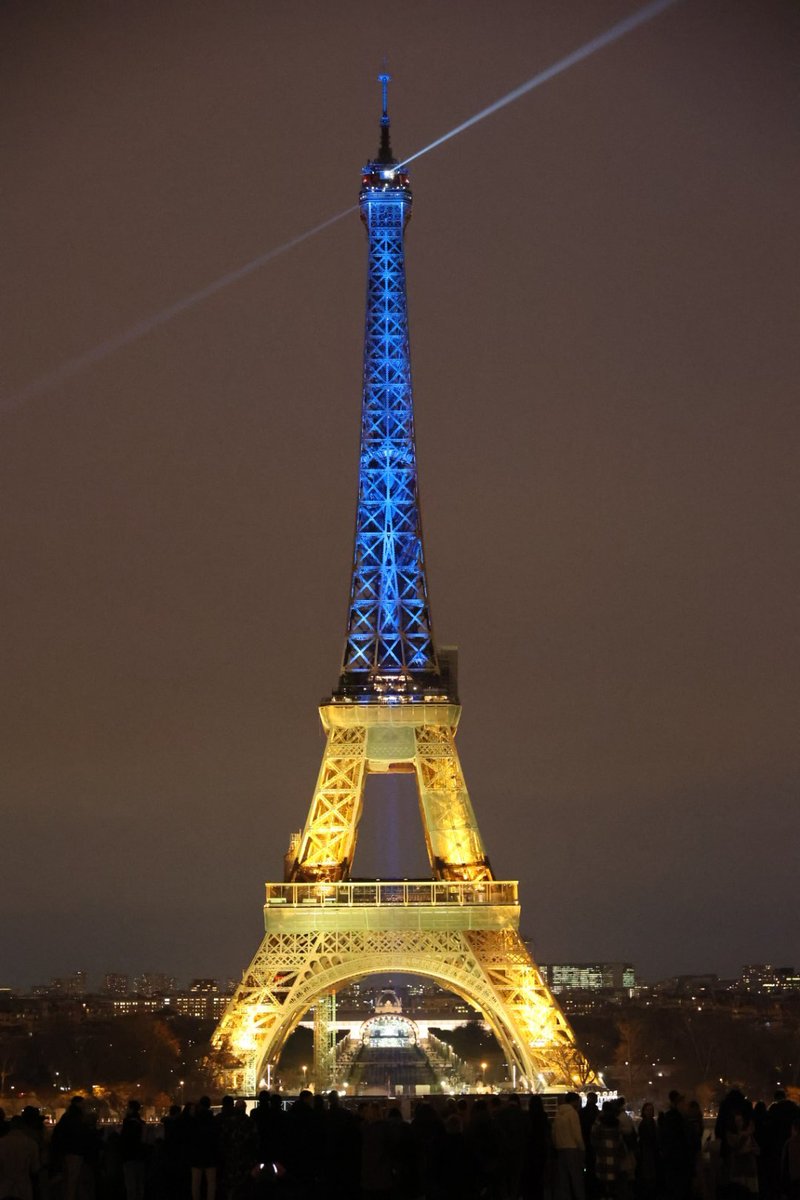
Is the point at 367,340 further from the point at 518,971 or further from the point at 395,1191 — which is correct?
the point at 395,1191

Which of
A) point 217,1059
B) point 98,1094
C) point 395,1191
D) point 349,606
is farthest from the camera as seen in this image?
point 98,1094

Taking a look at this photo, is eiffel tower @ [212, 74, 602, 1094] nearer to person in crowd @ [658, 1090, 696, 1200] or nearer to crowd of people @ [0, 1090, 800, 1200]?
crowd of people @ [0, 1090, 800, 1200]

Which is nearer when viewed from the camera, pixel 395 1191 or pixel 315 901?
pixel 395 1191

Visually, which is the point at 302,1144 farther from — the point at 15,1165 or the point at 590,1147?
the point at 15,1165

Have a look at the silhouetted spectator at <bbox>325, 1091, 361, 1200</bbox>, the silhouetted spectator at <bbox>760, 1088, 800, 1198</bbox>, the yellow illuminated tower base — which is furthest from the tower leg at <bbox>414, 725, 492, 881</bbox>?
the silhouetted spectator at <bbox>325, 1091, 361, 1200</bbox>

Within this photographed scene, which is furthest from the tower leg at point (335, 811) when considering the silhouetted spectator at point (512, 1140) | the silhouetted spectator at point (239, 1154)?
the silhouetted spectator at point (239, 1154)

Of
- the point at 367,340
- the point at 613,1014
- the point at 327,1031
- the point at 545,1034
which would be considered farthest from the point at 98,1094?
the point at 613,1014
